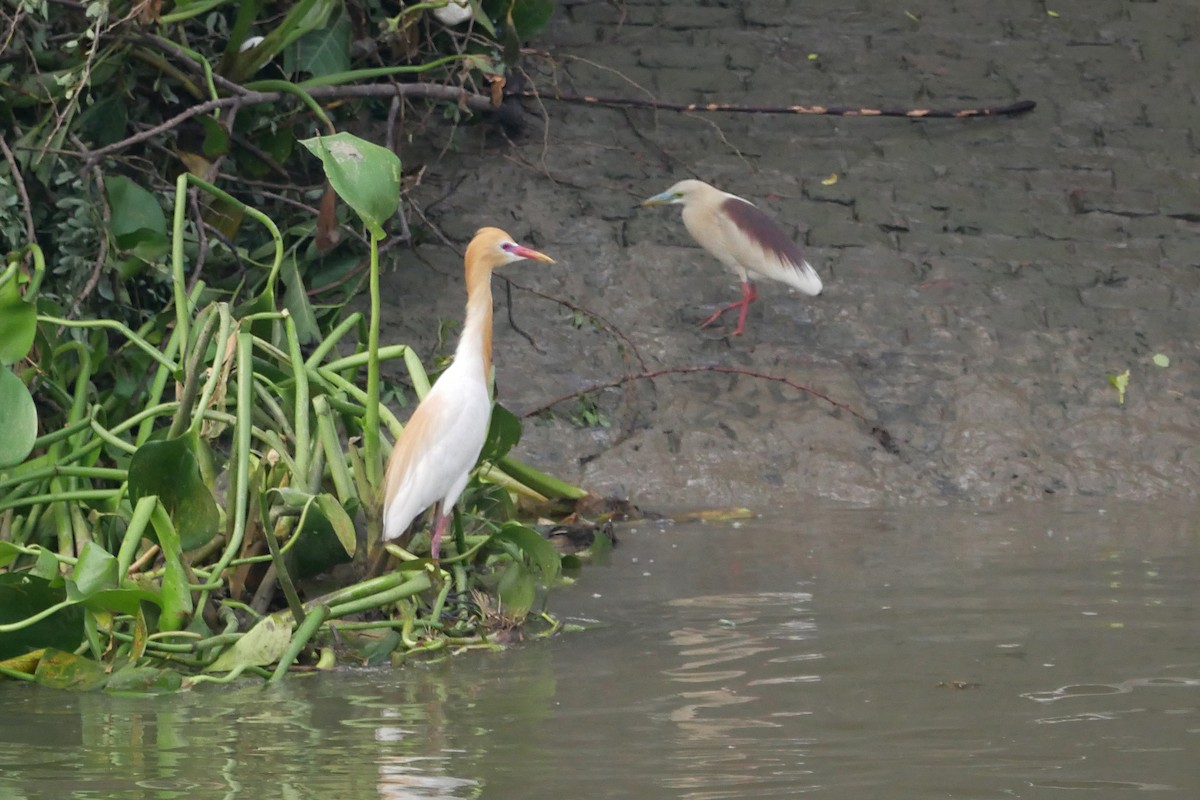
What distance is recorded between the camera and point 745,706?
3197mm

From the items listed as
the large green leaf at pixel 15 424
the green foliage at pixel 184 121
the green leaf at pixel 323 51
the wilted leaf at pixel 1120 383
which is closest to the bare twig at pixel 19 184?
the green foliage at pixel 184 121

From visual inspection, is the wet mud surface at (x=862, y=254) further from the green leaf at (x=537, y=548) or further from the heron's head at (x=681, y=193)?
the green leaf at (x=537, y=548)

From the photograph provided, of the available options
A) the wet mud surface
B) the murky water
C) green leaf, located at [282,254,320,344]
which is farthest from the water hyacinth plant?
the wet mud surface

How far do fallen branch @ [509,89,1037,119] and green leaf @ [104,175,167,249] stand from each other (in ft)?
7.35

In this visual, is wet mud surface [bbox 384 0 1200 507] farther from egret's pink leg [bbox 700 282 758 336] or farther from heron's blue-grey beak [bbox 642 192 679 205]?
heron's blue-grey beak [bbox 642 192 679 205]

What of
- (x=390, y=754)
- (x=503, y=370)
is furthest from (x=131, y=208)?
(x=390, y=754)

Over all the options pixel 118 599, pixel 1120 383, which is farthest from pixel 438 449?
pixel 1120 383

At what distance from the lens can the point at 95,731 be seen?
3100mm

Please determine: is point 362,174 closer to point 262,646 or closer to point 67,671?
→ point 262,646

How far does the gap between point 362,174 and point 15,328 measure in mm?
985

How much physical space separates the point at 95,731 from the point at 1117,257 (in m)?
Result: 5.29

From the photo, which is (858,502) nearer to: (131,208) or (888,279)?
(888,279)

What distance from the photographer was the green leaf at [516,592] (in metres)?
3.96

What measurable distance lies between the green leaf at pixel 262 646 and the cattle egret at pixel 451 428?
1.58 ft
